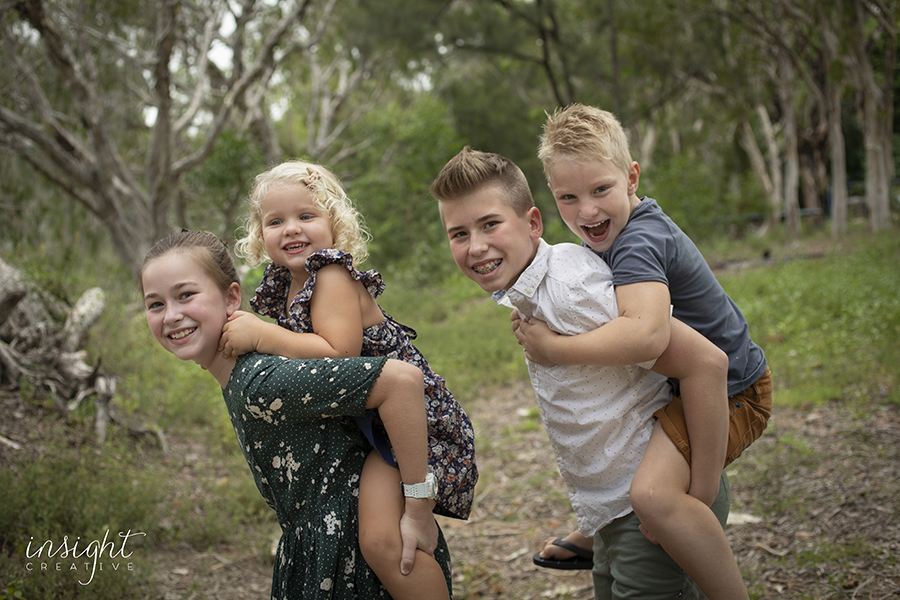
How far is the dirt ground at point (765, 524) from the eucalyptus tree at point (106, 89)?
19.2 ft

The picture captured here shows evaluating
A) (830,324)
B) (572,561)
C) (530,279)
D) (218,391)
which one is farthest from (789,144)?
(530,279)

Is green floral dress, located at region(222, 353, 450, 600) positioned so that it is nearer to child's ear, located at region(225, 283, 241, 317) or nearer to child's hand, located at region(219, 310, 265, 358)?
child's hand, located at region(219, 310, 265, 358)

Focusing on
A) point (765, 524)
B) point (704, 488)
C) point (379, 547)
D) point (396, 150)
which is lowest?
point (765, 524)

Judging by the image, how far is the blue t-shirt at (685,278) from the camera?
1.83 m

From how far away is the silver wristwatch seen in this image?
180 centimetres

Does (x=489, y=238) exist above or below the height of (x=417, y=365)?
above

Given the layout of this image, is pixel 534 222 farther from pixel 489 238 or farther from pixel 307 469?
pixel 307 469

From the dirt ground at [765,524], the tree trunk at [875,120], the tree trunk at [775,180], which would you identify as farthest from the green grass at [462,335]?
the tree trunk at [775,180]

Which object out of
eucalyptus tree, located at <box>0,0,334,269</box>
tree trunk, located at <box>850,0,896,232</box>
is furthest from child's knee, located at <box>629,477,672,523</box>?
tree trunk, located at <box>850,0,896,232</box>

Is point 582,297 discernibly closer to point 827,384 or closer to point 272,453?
point 272,453

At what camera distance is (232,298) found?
77.2 inches

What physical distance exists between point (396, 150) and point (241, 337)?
15.7 metres

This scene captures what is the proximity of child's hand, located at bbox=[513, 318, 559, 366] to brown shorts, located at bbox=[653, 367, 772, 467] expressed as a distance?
374 millimetres

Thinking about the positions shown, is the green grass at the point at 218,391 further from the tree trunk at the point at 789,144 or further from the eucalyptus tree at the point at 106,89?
the tree trunk at the point at 789,144
